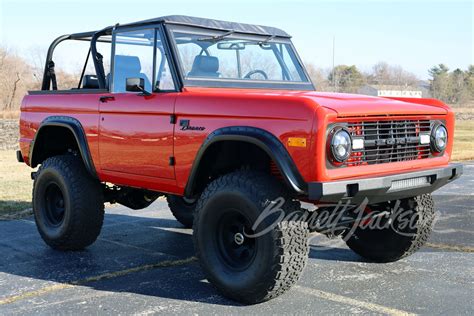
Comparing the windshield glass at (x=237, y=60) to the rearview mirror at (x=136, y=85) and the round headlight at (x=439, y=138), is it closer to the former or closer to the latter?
the rearview mirror at (x=136, y=85)

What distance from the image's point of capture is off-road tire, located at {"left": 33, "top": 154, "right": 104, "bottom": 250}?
570cm

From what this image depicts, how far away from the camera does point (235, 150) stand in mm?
4512

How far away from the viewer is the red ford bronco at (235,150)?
396cm

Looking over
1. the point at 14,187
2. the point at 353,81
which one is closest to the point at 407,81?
the point at 353,81

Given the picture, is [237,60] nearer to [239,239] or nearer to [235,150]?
[235,150]

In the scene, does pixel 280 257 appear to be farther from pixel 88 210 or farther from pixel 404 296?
pixel 88 210

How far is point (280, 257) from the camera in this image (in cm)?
395

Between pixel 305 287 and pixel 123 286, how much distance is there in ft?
4.69

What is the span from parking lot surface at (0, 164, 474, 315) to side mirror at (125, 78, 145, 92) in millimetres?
1562

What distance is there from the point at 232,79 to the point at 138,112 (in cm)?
89

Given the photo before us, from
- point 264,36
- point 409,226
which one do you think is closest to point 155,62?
point 264,36

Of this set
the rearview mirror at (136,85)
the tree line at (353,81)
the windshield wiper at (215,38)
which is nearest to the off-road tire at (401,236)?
the windshield wiper at (215,38)

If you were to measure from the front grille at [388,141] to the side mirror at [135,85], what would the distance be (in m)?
1.83

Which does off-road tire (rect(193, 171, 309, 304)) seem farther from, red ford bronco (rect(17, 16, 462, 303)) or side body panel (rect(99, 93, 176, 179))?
side body panel (rect(99, 93, 176, 179))
